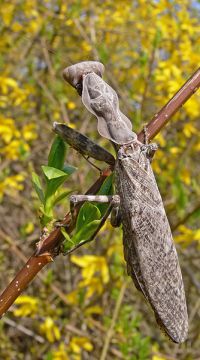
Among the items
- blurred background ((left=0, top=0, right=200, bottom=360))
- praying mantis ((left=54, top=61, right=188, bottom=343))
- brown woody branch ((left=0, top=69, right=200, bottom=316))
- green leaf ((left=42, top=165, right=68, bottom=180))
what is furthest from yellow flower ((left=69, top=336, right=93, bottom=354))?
green leaf ((left=42, top=165, right=68, bottom=180))

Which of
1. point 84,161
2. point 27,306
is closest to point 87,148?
point 27,306

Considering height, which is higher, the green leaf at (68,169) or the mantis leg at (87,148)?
the green leaf at (68,169)

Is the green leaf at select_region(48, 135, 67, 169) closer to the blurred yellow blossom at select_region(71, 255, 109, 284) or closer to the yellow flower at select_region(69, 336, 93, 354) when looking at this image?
the blurred yellow blossom at select_region(71, 255, 109, 284)

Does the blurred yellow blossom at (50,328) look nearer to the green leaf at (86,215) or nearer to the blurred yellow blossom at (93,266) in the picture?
the blurred yellow blossom at (93,266)

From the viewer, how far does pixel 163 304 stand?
153cm

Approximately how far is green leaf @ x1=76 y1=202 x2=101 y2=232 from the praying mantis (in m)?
0.27

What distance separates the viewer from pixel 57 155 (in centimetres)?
127

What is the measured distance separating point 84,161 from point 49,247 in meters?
2.21

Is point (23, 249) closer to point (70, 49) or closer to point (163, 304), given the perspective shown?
point (70, 49)

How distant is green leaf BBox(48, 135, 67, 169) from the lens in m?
1.26

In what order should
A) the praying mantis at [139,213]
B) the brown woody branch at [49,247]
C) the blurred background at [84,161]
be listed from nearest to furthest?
1. the brown woody branch at [49,247]
2. the praying mantis at [139,213]
3. the blurred background at [84,161]

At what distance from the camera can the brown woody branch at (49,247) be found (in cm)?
110

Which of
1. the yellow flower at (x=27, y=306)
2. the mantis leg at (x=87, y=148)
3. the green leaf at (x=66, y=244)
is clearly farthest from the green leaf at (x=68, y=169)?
the yellow flower at (x=27, y=306)

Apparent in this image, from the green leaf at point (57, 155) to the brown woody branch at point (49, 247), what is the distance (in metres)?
0.12
